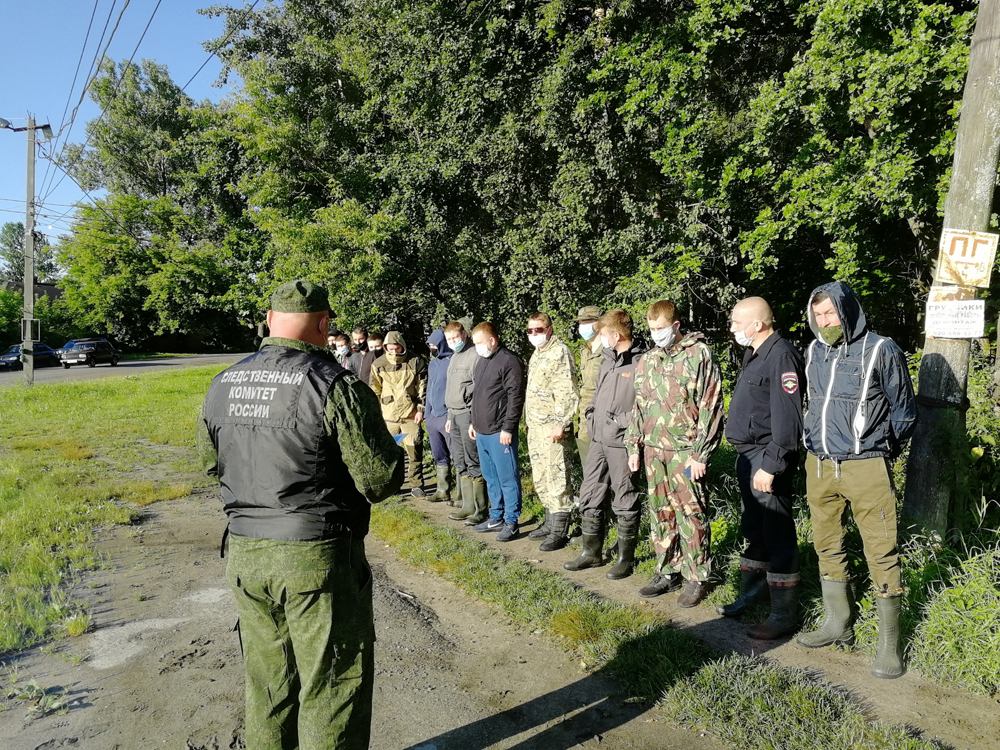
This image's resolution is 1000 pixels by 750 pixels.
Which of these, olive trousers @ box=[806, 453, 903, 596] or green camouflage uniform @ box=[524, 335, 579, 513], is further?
green camouflage uniform @ box=[524, 335, 579, 513]

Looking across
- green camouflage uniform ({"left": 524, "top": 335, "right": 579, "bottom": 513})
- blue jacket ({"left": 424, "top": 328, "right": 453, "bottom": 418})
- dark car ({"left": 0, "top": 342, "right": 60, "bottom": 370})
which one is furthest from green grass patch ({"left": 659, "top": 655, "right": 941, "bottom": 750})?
dark car ({"left": 0, "top": 342, "right": 60, "bottom": 370})

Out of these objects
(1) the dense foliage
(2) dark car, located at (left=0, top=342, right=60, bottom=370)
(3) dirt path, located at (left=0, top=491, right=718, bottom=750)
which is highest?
(1) the dense foliage

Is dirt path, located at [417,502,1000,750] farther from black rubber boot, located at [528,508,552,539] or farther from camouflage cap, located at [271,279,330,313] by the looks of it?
camouflage cap, located at [271,279,330,313]

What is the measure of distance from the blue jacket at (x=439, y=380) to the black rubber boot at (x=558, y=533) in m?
2.06

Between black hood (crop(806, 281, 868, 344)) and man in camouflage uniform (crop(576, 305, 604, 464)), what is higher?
black hood (crop(806, 281, 868, 344))

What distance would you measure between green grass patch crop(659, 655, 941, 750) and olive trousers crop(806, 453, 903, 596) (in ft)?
2.16

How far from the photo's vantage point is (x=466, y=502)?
280 inches

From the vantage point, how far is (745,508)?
4.48m

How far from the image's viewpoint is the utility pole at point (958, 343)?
3.92m

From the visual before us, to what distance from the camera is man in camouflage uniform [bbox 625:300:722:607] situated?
459 centimetres

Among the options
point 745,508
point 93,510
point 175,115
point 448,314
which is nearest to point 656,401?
point 745,508

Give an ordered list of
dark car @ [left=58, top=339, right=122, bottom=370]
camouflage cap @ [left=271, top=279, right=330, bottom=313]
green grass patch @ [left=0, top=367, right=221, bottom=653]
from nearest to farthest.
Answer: camouflage cap @ [left=271, top=279, right=330, bottom=313] < green grass patch @ [left=0, top=367, right=221, bottom=653] < dark car @ [left=58, top=339, right=122, bottom=370]

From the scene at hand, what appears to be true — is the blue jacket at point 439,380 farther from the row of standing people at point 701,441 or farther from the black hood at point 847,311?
the black hood at point 847,311

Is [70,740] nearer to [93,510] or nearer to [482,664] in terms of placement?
[482,664]
